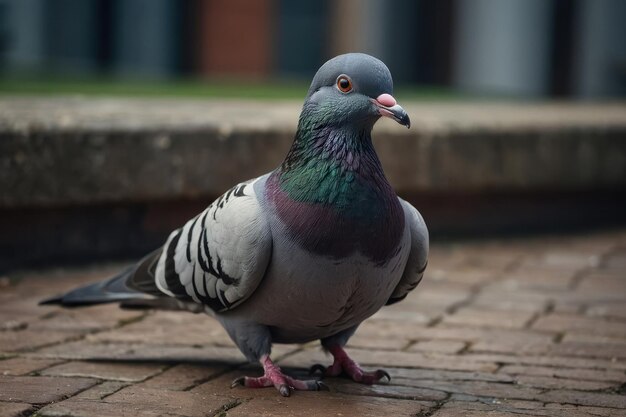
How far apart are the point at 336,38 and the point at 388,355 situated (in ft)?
47.9

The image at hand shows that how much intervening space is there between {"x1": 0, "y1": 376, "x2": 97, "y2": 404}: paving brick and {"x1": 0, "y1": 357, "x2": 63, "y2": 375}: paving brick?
9 centimetres

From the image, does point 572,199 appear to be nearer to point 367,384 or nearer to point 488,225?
point 488,225

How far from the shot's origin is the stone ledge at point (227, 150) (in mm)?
5012

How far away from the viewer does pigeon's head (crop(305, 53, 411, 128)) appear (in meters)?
3.05

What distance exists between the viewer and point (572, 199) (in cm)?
686

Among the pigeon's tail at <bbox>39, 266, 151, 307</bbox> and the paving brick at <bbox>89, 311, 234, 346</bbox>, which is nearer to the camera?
the pigeon's tail at <bbox>39, 266, 151, 307</bbox>

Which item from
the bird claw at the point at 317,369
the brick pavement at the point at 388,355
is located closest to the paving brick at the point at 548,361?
the brick pavement at the point at 388,355

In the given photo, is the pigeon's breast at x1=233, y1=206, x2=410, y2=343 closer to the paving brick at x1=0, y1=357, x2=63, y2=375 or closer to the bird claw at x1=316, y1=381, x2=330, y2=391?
the bird claw at x1=316, y1=381, x2=330, y2=391

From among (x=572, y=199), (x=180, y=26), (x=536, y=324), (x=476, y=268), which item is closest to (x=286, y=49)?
(x=180, y=26)

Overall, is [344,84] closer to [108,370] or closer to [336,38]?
[108,370]

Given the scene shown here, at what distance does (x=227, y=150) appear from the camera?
17.9 ft

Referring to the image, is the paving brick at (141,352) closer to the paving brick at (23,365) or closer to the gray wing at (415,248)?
the paving brick at (23,365)

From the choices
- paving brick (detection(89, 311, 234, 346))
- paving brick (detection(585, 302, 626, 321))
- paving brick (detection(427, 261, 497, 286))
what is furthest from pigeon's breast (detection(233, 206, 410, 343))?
paving brick (detection(427, 261, 497, 286))

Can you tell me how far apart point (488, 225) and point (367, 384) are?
3.31 metres
